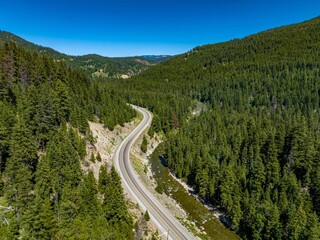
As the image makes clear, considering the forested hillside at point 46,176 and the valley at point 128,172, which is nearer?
the forested hillside at point 46,176

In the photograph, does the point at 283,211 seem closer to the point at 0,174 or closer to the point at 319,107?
the point at 0,174

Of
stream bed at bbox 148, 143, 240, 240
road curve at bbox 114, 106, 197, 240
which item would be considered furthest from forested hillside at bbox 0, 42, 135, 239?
stream bed at bbox 148, 143, 240, 240

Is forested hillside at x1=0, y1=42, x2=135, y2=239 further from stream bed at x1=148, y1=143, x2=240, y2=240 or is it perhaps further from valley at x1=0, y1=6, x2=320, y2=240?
stream bed at x1=148, y1=143, x2=240, y2=240

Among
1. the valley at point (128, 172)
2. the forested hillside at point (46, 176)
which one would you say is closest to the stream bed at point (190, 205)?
the valley at point (128, 172)

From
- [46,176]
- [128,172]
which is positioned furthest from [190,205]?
[46,176]

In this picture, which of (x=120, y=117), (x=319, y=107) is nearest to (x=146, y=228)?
(x=120, y=117)

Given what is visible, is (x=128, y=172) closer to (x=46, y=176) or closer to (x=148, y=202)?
(x=148, y=202)

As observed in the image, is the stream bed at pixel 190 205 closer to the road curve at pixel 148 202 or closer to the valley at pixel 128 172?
the valley at pixel 128 172
